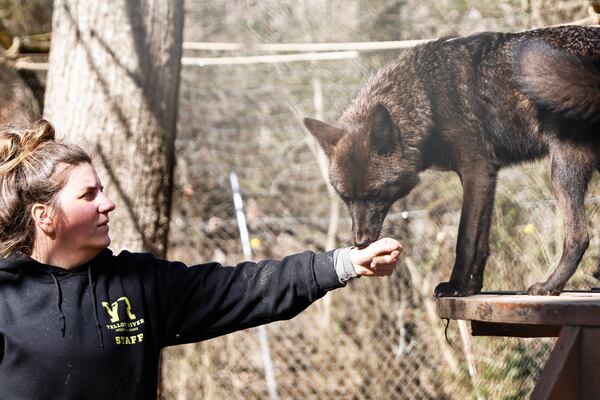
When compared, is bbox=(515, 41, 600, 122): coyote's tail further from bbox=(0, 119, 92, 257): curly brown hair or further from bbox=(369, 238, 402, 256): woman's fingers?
bbox=(0, 119, 92, 257): curly brown hair

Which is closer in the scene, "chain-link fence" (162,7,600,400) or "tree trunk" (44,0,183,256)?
"tree trunk" (44,0,183,256)

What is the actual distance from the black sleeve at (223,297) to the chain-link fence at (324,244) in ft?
6.03

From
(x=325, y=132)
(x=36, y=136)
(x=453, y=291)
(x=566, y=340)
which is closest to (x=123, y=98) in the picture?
(x=325, y=132)

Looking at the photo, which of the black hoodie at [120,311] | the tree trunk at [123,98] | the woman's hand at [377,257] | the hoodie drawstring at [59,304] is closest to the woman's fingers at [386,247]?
the woman's hand at [377,257]

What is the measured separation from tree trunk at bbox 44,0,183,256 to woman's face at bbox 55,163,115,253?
133cm

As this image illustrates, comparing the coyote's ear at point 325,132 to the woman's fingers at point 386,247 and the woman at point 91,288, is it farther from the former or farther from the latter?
the woman's fingers at point 386,247

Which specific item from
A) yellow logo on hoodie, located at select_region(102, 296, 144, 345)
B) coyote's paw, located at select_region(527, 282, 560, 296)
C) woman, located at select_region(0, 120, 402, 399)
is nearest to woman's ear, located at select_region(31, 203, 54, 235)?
woman, located at select_region(0, 120, 402, 399)

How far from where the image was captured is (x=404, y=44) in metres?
3.21

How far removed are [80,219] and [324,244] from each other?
3576 mm

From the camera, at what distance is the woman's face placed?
2188mm

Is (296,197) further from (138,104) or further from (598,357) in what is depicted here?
(598,357)

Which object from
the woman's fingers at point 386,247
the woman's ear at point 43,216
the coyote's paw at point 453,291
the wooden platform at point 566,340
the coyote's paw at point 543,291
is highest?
the woman's fingers at point 386,247

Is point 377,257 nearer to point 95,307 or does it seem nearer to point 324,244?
point 95,307

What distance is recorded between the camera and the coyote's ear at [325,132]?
2711mm
